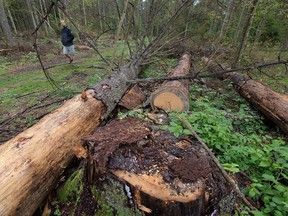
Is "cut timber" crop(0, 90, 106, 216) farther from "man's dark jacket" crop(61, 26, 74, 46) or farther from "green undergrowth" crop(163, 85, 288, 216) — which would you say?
"man's dark jacket" crop(61, 26, 74, 46)

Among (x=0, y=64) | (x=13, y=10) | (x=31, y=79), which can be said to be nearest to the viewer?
(x=31, y=79)

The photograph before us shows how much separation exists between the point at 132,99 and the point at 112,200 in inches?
108

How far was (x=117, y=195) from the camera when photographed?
5.49ft

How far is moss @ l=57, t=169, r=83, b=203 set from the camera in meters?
2.08

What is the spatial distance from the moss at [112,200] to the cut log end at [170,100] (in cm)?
225

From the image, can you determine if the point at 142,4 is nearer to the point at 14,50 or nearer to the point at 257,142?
the point at 257,142

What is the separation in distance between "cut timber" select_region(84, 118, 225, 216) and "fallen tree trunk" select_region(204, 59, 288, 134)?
1.95 metres

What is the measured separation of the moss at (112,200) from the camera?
5.41 ft

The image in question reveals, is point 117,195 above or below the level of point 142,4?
below

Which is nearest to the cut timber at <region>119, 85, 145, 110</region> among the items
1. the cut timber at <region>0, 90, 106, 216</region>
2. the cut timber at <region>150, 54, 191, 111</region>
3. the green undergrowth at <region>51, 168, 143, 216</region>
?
the cut timber at <region>150, 54, 191, 111</region>

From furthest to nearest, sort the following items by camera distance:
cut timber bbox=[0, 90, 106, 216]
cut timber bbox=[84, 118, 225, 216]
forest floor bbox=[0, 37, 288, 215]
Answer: forest floor bbox=[0, 37, 288, 215], cut timber bbox=[0, 90, 106, 216], cut timber bbox=[84, 118, 225, 216]

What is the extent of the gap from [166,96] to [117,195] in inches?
93.0

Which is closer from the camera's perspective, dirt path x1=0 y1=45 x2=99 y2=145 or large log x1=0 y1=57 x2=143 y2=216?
large log x1=0 y1=57 x2=143 y2=216

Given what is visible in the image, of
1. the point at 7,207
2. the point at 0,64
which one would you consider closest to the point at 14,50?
the point at 0,64
